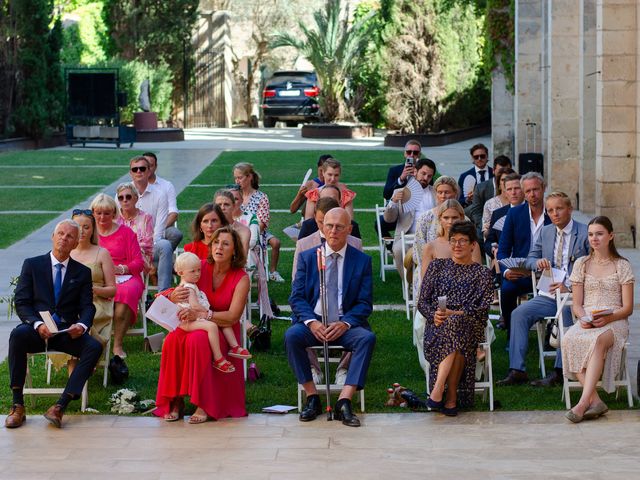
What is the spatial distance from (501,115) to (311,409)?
21130 millimetres

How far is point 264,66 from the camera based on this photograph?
52.8 metres

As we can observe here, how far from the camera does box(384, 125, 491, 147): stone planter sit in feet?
118

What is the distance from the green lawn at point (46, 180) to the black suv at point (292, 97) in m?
11.9

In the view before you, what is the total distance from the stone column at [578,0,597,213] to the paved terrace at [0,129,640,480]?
36.8ft

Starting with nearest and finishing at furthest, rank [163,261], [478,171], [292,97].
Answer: [163,261] → [478,171] → [292,97]

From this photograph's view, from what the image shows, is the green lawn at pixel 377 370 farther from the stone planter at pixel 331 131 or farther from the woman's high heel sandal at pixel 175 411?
the stone planter at pixel 331 131

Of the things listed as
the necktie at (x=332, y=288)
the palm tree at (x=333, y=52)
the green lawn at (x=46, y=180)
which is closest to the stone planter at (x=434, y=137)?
the palm tree at (x=333, y=52)

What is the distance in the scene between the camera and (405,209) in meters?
13.6

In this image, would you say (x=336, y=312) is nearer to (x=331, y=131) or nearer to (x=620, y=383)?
(x=620, y=383)

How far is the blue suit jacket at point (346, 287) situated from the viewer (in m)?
9.32

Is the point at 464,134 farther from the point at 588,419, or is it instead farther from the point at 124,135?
the point at 588,419

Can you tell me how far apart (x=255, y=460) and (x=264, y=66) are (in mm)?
45740

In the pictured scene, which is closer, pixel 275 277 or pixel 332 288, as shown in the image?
pixel 332 288

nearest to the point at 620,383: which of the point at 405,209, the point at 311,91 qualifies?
the point at 405,209
